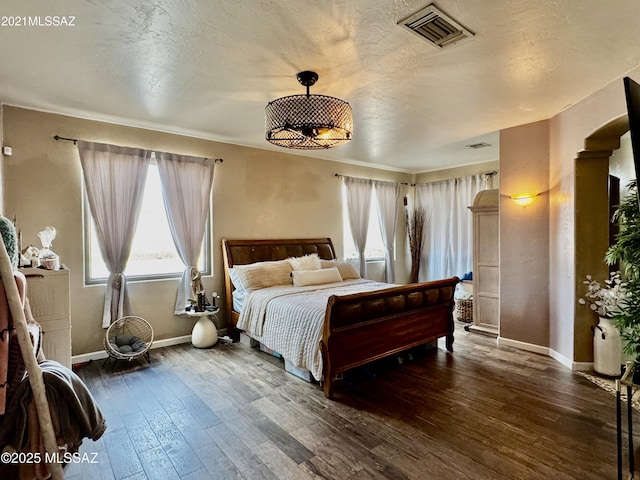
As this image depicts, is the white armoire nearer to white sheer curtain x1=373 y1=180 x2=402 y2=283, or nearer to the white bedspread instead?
the white bedspread

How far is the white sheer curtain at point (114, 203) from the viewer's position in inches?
141

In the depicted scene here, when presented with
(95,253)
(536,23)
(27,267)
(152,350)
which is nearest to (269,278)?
(152,350)

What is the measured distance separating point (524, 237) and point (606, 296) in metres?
1.10

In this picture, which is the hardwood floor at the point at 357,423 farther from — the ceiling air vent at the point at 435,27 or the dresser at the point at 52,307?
the ceiling air vent at the point at 435,27

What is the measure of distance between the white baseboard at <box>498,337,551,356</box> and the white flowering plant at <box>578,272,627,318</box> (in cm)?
75

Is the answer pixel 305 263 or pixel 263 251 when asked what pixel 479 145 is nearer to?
pixel 305 263

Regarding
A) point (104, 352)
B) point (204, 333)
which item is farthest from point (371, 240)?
point (104, 352)

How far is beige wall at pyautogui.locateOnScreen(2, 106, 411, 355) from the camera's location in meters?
3.32

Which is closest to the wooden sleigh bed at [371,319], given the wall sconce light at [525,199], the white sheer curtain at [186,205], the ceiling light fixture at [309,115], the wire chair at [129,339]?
the white sheer curtain at [186,205]

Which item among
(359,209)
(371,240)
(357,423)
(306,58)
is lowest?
(357,423)

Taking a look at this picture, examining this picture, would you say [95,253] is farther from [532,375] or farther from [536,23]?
[532,375]

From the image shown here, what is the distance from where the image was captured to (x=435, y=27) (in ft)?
6.69

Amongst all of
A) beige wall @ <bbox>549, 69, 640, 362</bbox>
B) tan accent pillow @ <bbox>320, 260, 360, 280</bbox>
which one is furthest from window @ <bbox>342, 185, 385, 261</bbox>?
beige wall @ <bbox>549, 69, 640, 362</bbox>

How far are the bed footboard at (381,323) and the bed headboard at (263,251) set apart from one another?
184cm
